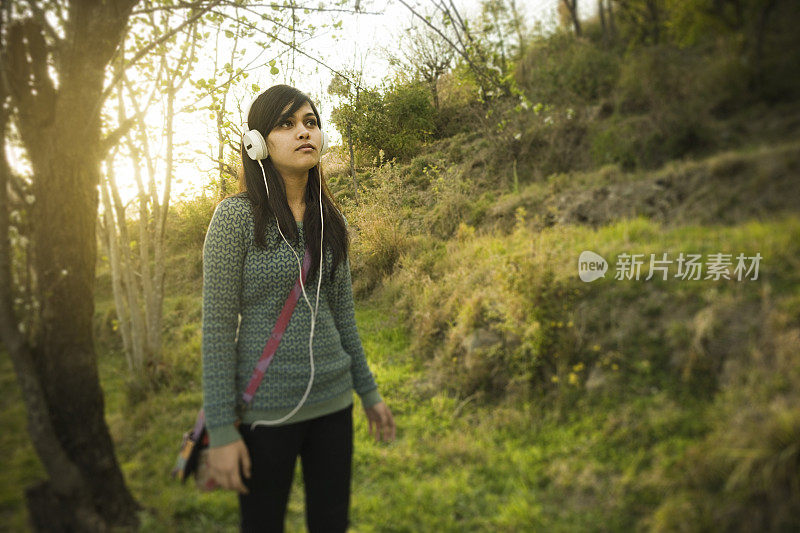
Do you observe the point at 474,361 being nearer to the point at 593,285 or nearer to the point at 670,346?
the point at 593,285

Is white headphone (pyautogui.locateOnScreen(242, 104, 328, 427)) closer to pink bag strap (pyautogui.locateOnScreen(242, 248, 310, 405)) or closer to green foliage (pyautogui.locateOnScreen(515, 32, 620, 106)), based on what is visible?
pink bag strap (pyautogui.locateOnScreen(242, 248, 310, 405))

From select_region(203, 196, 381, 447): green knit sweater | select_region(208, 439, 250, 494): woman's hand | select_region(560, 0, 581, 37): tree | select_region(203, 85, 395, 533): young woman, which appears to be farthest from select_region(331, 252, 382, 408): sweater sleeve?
select_region(560, 0, 581, 37): tree

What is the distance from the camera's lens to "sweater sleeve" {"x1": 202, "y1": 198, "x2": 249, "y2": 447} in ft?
4.14

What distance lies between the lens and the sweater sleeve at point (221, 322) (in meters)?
1.26

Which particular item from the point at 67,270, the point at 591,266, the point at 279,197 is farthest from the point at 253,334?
the point at 591,266

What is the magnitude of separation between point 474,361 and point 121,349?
2.35 meters

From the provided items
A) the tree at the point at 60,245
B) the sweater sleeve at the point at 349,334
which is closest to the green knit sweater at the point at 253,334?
the sweater sleeve at the point at 349,334

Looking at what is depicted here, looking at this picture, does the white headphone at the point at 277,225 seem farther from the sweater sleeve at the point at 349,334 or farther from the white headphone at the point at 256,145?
the sweater sleeve at the point at 349,334

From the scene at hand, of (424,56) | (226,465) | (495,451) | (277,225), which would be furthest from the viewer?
(424,56)

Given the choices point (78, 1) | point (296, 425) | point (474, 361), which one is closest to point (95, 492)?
point (296, 425)

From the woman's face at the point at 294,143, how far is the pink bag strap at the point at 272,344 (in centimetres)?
43

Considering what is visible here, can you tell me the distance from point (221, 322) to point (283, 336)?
0.20 metres

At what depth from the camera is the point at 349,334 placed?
1.71 meters

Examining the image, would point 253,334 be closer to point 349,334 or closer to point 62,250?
point 349,334
